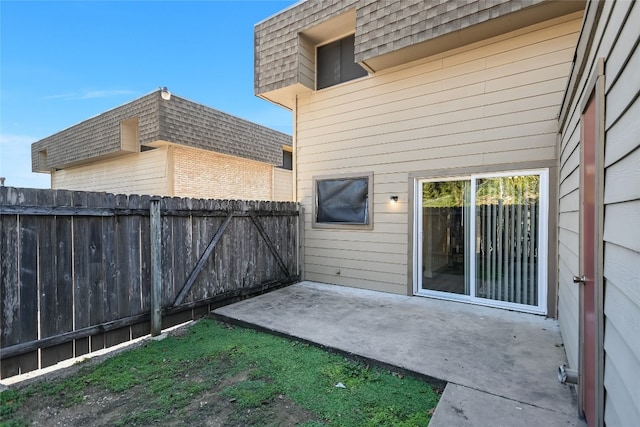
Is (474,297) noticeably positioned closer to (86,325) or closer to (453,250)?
(453,250)

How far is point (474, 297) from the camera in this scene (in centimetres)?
472

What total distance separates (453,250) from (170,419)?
4199mm

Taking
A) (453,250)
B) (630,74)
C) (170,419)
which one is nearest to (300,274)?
(453,250)

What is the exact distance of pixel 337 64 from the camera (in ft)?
20.3

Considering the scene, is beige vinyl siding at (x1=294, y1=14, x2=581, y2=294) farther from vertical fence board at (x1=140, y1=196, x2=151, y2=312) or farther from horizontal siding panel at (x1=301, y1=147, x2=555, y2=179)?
vertical fence board at (x1=140, y1=196, x2=151, y2=312)

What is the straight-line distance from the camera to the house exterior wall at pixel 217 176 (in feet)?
33.0

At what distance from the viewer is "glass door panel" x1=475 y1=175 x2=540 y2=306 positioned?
4301mm

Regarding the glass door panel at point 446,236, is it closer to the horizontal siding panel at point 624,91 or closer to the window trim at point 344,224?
the window trim at point 344,224

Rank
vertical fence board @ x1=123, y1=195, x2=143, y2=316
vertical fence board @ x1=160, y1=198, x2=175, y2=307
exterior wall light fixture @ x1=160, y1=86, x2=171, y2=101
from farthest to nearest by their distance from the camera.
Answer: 1. exterior wall light fixture @ x1=160, y1=86, x2=171, y2=101
2. vertical fence board @ x1=160, y1=198, x2=175, y2=307
3. vertical fence board @ x1=123, y1=195, x2=143, y2=316

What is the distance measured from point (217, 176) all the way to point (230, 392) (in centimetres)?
947

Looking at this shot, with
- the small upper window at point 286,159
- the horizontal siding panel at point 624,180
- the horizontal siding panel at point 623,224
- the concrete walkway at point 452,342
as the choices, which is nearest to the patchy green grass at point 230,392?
the concrete walkway at point 452,342

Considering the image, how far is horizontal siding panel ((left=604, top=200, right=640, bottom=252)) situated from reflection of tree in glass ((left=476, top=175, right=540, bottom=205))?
3.33 meters

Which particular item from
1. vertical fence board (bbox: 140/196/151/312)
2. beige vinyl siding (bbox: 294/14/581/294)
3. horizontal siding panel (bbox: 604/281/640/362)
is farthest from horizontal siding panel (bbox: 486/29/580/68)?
vertical fence board (bbox: 140/196/151/312)

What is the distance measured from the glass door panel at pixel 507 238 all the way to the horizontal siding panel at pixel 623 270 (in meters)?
3.32
